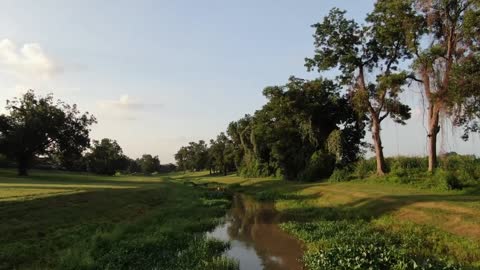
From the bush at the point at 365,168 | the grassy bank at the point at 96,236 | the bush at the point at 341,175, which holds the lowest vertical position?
the grassy bank at the point at 96,236

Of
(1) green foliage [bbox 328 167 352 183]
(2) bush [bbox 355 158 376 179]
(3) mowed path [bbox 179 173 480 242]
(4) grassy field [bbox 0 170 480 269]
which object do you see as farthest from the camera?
(1) green foliage [bbox 328 167 352 183]

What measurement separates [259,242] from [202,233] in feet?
12.7

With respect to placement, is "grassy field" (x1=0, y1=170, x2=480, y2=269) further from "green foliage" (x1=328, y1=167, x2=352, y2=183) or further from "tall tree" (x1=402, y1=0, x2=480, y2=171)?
"green foliage" (x1=328, y1=167, x2=352, y2=183)

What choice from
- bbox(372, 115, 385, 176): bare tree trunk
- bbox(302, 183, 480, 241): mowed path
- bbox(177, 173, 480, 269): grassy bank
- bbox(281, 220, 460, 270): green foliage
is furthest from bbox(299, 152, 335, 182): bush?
bbox(281, 220, 460, 270): green foliage

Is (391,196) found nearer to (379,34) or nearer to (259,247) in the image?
(259,247)

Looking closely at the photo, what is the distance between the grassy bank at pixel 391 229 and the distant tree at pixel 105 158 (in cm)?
9905

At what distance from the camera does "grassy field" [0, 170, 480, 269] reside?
1380 cm

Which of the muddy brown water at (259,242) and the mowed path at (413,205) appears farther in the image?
the mowed path at (413,205)

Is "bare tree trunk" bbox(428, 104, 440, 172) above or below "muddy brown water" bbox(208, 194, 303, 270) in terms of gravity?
above

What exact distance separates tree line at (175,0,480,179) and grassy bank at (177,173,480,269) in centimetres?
718

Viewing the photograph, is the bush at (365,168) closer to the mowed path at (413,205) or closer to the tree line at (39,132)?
the mowed path at (413,205)

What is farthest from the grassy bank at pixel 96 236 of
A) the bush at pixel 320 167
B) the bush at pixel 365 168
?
the bush at pixel 320 167

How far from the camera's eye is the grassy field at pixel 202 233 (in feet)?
45.3

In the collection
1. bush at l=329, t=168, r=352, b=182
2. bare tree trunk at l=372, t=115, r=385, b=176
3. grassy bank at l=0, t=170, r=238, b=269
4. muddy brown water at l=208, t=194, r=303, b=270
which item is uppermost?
bare tree trunk at l=372, t=115, r=385, b=176
